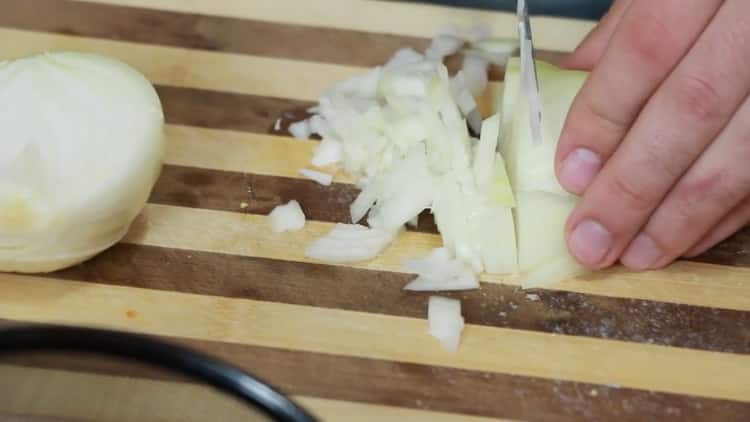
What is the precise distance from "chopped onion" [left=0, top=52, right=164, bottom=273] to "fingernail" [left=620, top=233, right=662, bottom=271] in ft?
1.79

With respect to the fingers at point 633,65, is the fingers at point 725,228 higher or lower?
lower

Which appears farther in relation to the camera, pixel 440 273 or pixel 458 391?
pixel 440 273

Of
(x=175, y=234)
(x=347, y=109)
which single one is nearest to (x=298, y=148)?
(x=347, y=109)

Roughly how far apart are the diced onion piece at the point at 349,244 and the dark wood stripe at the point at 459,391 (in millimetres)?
133

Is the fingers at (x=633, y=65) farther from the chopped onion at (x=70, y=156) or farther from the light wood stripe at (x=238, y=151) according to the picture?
the chopped onion at (x=70, y=156)

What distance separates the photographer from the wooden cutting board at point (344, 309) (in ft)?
3.29

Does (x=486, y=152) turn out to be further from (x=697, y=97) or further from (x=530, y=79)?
(x=697, y=97)

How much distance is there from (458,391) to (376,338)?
0.35 ft

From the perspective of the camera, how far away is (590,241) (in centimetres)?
107

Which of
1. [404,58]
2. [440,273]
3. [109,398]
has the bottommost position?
[109,398]

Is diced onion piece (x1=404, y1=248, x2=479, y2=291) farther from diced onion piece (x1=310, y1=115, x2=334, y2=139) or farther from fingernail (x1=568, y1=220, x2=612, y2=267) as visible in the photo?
diced onion piece (x1=310, y1=115, x2=334, y2=139)

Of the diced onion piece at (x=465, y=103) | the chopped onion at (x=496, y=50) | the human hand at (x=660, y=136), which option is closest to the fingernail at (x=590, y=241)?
the human hand at (x=660, y=136)

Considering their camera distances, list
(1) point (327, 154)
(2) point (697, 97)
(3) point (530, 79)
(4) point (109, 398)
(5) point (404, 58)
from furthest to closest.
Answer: (5) point (404, 58) → (1) point (327, 154) → (3) point (530, 79) → (2) point (697, 97) → (4) point (109, 398)

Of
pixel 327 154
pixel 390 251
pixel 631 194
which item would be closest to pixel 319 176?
pixel 327 154
